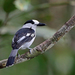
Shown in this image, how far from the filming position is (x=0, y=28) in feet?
9.82

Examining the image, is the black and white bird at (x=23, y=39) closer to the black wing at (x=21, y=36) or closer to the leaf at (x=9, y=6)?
the black wing at (x=21, y=36)

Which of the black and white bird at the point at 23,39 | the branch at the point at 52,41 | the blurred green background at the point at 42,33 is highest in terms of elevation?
the branch at the point at 52,41

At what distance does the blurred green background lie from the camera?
9.90ft

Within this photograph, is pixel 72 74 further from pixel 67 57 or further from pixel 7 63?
pixel 7 63

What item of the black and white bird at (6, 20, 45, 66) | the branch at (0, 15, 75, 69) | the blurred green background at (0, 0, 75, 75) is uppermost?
the branch at (0, 15, 75, 69)

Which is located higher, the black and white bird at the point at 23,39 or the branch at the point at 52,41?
the branch at the point at 52,41

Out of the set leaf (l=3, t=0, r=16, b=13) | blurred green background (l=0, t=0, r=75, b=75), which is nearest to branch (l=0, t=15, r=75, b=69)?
blurred green background (l=0, t=0, r=75, b=75)

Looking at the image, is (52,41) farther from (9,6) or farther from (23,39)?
(9,6)

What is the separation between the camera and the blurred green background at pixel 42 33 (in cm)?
302

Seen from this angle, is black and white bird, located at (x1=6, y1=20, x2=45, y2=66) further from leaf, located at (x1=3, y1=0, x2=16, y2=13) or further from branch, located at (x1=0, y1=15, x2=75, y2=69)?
leaf, located at (x1=3, y1=0, x2=16, y2=13)

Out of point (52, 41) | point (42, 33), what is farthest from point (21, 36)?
point (42, 33)

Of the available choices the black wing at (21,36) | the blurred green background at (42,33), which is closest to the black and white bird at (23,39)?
the black wing at (21,36)

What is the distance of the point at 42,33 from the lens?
9.90ft

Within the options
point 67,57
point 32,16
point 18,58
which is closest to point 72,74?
point 67,57
